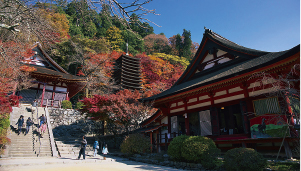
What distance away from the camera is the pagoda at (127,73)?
35.3m

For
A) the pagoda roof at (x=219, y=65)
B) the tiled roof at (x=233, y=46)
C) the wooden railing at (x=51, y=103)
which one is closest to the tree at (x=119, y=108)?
the pagoda roof at (x=219, y=65)

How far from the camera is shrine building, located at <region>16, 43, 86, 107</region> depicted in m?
23.0

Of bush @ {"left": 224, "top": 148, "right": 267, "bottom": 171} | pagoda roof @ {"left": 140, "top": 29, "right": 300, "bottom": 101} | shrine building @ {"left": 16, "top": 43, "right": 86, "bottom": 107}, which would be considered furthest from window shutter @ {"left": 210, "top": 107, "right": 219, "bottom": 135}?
shrine building @ {"left": 16, "top": 43, "right": 86, "bottom": 107}

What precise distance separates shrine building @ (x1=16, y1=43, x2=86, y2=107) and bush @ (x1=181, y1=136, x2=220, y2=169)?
19.5 meters

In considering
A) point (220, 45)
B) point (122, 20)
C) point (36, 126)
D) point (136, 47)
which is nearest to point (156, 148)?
point (220, 45)

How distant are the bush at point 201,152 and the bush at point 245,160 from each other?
1158 millimetres

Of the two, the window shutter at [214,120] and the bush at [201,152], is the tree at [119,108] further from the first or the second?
the bush at [201,152]

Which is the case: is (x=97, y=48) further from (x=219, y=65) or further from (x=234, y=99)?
(x=234, y=99)

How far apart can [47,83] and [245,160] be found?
83.1 ft

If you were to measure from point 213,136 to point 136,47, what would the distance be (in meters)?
47.1

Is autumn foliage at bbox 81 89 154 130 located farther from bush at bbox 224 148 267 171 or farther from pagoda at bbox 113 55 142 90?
pagoda at bbox 113 55 142 90

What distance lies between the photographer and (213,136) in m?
10.7

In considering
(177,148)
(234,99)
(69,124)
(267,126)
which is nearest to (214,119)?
(234,99)

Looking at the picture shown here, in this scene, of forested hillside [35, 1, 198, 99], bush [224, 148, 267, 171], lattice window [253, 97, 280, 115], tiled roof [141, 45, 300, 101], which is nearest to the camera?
A: bush [224, 148, 267, 171]
